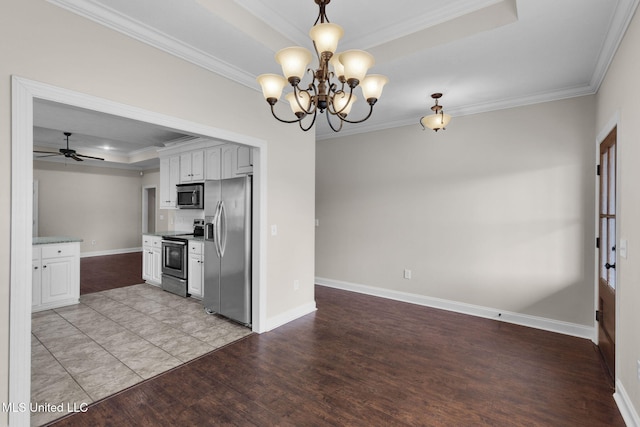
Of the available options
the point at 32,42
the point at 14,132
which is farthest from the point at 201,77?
the point at 14,132

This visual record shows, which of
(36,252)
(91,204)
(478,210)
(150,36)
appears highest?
(150,36)

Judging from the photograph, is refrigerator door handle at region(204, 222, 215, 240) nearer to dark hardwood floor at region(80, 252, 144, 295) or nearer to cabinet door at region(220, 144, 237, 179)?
cabinet door at region(220, 144, 237, 179)

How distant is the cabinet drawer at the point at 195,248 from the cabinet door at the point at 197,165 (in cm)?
128

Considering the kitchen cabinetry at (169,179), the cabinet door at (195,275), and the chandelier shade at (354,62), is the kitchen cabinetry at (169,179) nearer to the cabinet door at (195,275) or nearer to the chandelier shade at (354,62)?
the cabinet door at (195,275)

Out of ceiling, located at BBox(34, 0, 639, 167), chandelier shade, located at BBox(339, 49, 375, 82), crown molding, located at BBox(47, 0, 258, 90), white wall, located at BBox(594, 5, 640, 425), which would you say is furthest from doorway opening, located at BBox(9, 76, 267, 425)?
white wall, located at BBox(594, 5, 640, 425)

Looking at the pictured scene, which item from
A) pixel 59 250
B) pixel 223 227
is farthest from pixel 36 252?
pixel 223 227

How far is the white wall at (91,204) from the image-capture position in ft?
24.9

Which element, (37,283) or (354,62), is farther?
(37,283)

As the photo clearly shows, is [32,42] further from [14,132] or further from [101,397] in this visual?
[101,397]

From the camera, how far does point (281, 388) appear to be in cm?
239

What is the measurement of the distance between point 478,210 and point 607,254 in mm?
1387

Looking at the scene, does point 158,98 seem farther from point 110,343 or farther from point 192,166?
point 192,166

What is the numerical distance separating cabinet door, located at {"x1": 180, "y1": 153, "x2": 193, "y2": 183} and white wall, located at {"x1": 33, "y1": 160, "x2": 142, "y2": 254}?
4.40 m

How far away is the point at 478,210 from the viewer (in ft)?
13.3
